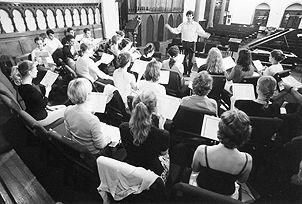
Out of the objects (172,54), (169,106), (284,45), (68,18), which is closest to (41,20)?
(68,18)

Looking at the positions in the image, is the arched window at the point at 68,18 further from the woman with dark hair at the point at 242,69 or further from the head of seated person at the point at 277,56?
the head of seated person at the point at 277,56

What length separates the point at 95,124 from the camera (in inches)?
70.6

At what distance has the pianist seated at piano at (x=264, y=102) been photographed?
2.13m

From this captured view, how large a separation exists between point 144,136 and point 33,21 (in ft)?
17.7

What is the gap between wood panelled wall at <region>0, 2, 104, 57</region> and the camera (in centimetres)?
471

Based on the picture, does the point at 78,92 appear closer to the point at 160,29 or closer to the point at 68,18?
the point at 68,18

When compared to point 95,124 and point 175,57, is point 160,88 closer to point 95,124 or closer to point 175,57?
point 95,124

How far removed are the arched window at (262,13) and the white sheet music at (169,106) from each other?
15.1 metres

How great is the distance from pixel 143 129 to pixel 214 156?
558 millimetres

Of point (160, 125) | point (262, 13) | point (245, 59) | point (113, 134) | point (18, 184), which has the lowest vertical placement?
point (18, 184)

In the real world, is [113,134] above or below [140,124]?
below

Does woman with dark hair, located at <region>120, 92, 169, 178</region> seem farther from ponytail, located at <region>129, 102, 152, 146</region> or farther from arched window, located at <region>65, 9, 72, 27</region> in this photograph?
arched window, located at <region>65, 9, 72, 27</region>

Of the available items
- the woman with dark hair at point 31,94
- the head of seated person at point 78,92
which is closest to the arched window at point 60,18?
the woman with dark hair at point 31,94

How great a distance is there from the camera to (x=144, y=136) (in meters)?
1.58
